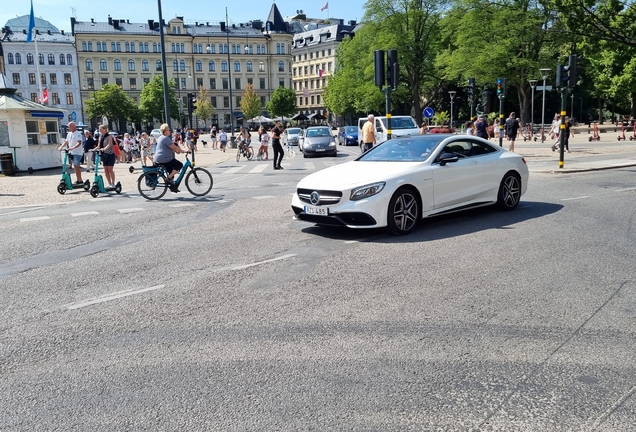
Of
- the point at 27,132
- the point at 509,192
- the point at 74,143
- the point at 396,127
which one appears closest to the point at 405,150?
the point at 509,192

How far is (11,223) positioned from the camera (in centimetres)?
1154

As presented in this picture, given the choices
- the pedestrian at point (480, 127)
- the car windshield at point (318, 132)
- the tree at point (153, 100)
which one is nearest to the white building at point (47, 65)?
the tree at point (153, 100)

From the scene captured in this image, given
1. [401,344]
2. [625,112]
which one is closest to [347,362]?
[401,344]

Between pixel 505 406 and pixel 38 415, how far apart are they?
279 cm

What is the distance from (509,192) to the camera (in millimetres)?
10773

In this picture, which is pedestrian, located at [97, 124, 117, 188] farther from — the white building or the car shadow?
the white building

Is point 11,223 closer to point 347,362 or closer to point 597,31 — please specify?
point 347,362

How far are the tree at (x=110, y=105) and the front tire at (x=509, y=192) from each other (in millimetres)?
91148

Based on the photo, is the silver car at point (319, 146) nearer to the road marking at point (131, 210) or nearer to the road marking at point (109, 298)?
the road marking at point (131, 210)

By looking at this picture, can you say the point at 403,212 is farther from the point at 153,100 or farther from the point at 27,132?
the point at 153,100

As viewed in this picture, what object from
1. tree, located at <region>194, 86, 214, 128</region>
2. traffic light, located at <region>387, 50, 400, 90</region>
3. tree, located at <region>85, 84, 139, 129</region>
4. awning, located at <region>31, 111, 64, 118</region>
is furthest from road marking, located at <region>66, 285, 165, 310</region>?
tree, located at <region>194, 86, 214, 128</region>

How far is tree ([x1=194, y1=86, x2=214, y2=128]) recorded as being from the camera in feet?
361

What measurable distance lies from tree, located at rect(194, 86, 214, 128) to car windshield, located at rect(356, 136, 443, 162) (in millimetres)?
101037

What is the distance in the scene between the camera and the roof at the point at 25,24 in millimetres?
114856
